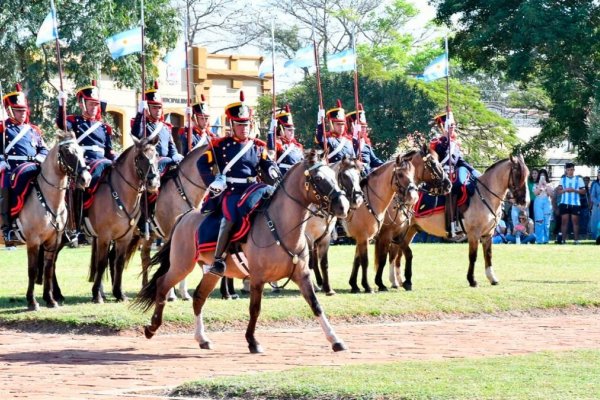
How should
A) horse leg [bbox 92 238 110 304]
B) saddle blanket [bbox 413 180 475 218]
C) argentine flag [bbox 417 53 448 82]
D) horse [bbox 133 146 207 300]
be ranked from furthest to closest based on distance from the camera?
argentine flag [bbox 417 53 448 82], saddle blanket [bbox 413 180 475 218], horse [bbox 133 146 207 300], horse leg [bbox 92 238 110 304]

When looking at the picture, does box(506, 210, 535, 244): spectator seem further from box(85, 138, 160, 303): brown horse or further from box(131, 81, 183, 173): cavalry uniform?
box(85, 138, 160, 303): brown horse

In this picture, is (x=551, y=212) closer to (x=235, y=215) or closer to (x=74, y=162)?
(x=74, y=162)

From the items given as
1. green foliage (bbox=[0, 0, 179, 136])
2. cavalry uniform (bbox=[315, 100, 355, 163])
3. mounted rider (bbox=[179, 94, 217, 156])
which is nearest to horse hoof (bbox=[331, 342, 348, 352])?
mounted rider (bbox=[179, 94, 217, 156])

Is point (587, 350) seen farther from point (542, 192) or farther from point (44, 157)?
point (542, 192)

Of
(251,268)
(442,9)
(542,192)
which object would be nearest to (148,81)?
(442,9)

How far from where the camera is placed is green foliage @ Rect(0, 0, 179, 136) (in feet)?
123

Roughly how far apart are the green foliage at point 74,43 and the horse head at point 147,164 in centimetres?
1931

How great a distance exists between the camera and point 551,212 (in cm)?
3584

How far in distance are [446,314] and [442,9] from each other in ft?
76.0

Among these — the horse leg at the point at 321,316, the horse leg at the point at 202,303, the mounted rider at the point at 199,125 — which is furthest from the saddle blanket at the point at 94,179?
the horse leg at the point at 321,316

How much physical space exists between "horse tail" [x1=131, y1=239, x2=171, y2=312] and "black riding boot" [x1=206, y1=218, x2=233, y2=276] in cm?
98

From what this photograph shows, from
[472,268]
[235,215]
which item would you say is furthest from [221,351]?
[472,268]

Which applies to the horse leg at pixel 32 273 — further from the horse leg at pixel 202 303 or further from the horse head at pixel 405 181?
the horse head at pixel 405 181

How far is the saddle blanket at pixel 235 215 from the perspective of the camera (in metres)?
14.9
